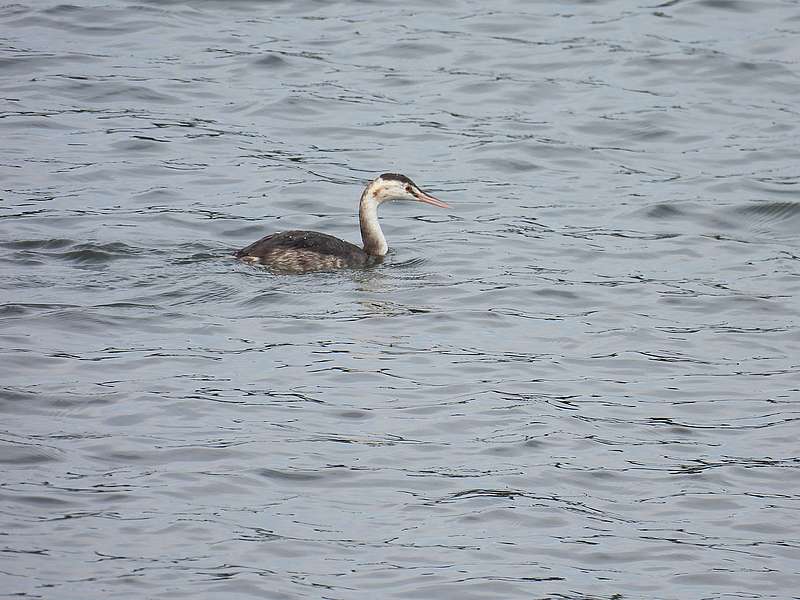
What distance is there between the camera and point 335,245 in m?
13.7

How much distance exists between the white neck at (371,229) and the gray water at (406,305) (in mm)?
338

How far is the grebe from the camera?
1329cm

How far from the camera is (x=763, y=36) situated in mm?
21172

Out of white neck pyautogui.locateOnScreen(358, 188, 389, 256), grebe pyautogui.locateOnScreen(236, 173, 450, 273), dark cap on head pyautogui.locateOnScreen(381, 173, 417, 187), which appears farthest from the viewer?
dark cap on head pyautogui.locateOnScreen(381, 173, 417, 187)

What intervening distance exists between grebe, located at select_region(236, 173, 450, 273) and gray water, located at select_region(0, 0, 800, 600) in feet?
0.58

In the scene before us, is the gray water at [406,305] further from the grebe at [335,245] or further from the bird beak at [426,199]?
the bird beak at [426,199]

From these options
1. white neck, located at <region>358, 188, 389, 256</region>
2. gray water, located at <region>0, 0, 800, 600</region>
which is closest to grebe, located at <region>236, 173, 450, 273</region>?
white neck, located at <region>358, 188, 389, 256</region>

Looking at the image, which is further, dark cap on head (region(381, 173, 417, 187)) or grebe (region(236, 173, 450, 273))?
dark cap on head (region(381, 173, 417, 187))

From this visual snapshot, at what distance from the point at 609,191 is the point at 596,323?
4.14m

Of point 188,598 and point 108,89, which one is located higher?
point 108,89

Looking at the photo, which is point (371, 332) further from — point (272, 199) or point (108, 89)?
point (108, 89)

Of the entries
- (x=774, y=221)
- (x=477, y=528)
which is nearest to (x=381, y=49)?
(x=774, y=221)

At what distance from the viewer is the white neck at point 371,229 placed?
1438 cm

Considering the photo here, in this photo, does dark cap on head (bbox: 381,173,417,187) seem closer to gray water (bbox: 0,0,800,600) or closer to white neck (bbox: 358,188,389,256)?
white neck (bbox: 358,188,389,256)
